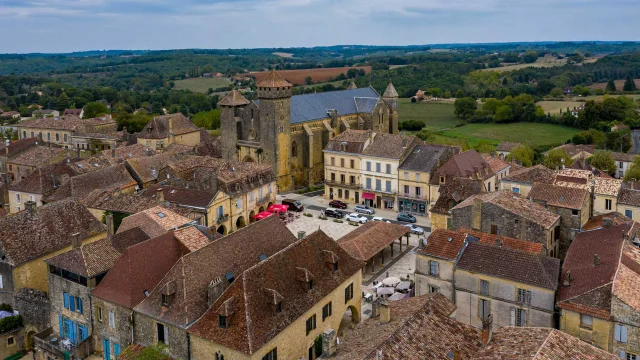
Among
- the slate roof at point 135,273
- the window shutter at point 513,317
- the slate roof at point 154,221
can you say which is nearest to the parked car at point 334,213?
the slate roof at point 154,221

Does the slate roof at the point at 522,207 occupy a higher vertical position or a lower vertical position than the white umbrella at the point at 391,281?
higher

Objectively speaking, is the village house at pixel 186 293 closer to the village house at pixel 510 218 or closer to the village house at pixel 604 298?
the village house at pixel 510 218

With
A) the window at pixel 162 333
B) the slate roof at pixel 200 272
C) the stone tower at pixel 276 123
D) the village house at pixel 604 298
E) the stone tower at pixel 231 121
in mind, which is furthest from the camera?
the stone tower at pixel 231 121

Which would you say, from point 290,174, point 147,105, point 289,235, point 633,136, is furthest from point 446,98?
point 289,235

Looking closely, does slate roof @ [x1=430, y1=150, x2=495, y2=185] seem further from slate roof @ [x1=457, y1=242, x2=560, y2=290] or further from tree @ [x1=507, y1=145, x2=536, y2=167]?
slate roof @ [x1=457, y1=242, x2=560, y2=290]

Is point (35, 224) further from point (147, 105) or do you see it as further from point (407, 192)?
point (147, 105)

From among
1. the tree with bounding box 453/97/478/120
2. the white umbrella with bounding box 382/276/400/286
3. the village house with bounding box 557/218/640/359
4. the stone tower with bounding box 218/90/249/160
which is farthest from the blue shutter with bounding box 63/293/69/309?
the tree with bounding box 453/97/478/120

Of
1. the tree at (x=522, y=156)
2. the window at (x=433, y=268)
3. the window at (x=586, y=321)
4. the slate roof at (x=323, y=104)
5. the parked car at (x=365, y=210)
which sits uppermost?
the slate roof at (x=323, y=104)
